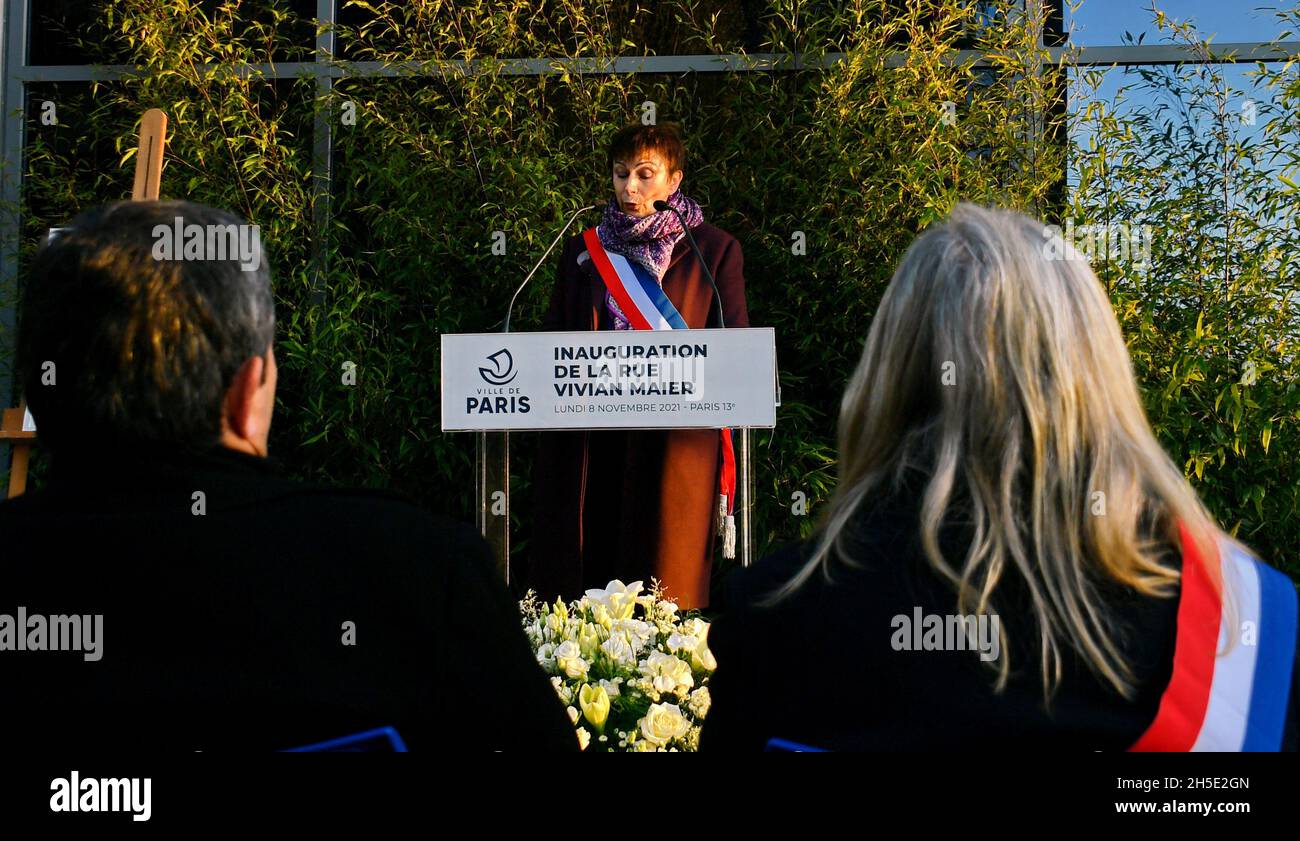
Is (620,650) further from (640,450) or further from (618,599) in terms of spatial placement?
(640,450)

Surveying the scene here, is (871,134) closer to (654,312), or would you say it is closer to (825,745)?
(654,312)

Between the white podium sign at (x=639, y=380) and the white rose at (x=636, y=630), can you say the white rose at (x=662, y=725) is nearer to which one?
the white rose at (x=636, y=630)

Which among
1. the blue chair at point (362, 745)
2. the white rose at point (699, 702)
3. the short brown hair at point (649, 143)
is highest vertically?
the short brown hair at point (649, 143)

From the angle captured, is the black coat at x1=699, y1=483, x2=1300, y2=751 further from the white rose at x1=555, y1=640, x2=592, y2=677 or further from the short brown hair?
the short brown hair

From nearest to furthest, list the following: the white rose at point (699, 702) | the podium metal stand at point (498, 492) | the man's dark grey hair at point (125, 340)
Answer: the man's dark grey hair at point (125, 340), the white rose at point (699, 702), the podium metal stand at point (498, 492)

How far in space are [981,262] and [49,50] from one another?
5.27 metres

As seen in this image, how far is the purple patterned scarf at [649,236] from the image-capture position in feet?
11.8

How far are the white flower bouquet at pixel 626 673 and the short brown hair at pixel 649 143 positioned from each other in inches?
75.0

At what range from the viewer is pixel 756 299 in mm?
4426

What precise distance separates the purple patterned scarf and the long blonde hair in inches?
99.8

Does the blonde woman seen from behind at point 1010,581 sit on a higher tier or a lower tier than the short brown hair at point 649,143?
lower

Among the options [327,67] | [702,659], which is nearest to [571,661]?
[702,659]

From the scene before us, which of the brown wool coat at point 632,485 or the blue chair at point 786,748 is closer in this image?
the blue chair at point 786,748

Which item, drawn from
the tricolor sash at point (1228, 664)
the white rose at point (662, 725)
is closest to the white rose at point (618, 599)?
the white rose at point (662, 725)
